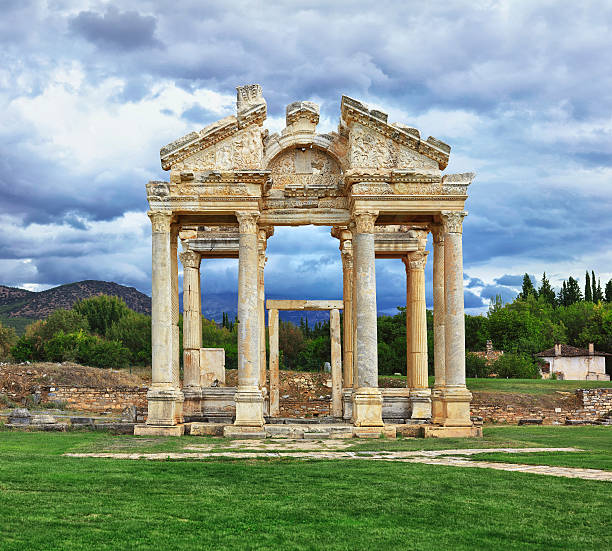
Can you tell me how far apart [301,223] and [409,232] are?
6.39 metres

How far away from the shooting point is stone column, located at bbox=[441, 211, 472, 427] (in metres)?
23.2

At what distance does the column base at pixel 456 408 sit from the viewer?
22.8m

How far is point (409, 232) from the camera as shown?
2959cm

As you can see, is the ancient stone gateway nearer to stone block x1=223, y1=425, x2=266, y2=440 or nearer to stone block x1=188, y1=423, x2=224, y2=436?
stone block x1=223, y1=425, x2=266, y2=440

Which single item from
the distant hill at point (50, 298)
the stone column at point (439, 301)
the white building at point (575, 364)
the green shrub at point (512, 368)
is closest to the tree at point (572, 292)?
the white building at point (575, 364)

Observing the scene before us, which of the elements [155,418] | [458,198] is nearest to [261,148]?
[458,198]

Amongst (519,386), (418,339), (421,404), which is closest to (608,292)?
(519,386)

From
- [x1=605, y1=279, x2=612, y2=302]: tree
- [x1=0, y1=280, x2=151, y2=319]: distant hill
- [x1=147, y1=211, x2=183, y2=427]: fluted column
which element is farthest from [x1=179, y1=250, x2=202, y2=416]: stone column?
[x1=0, y1=280, x2=151, y2=319]: distant hill

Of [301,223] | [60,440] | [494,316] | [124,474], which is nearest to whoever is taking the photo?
[124,474]

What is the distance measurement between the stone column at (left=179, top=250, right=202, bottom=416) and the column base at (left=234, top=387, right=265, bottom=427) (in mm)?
5705

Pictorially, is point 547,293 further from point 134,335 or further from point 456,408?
point 456,408

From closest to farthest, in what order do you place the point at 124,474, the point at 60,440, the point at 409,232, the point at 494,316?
the point at 124,474, the point at 60,440, the point at 409,232, the point at 494,316

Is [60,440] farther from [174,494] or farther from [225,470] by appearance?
[174,494]

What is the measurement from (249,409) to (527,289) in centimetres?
8582
